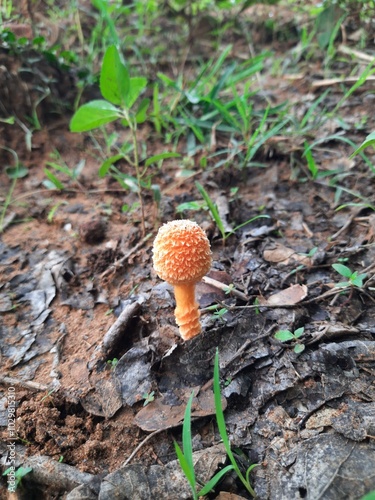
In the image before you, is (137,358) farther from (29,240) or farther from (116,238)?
(29,240)

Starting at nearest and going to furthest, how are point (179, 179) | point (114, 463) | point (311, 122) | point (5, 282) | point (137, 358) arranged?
point (114, 463)
point (137, 358)
point (5, 282)
point (179, 179)
point (311, 122)

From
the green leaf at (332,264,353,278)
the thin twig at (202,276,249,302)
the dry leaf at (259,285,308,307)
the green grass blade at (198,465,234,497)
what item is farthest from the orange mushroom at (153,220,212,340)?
the green grass blade at (198,465,234,497)

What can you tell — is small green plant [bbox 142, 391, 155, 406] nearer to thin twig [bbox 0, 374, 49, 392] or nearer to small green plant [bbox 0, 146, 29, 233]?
thin twig [bbox 0, 374, 49, 392]

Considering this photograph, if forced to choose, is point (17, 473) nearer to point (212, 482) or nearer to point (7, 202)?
point (212, 482)

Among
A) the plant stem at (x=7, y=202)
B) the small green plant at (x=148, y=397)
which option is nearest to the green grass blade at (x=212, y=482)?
the small green plant at (x=148, y=397)

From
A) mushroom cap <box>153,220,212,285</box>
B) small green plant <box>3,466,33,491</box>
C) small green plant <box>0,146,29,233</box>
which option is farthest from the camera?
small green plant <box>0,146,29,233</box>

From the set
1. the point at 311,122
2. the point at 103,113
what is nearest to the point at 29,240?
the point at 103,113

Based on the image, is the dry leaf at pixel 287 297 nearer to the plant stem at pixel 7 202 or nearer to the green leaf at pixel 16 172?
the plant stem at pixel 7 202
